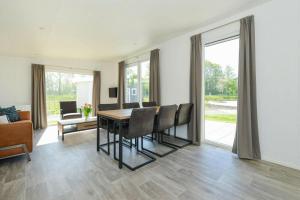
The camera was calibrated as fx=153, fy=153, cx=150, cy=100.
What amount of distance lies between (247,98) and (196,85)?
40.5 inches

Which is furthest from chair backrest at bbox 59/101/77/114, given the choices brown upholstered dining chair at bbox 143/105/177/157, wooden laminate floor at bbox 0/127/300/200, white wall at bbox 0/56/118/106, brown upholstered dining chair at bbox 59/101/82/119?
brown upholstered dining chair at bbox 143/105/177/157

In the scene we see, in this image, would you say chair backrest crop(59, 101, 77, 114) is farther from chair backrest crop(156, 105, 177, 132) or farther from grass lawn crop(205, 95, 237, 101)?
grass lawn crop(205, 95, 237, 101)

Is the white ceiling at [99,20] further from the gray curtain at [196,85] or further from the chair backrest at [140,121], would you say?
the chair backrest at [140,121]

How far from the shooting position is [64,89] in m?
6.09

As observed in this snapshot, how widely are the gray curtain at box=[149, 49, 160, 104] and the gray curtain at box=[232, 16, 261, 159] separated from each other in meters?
2.08

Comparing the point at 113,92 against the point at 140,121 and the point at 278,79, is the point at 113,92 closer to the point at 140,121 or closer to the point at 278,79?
the point at 140,121

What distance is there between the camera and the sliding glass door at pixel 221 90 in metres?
3.04

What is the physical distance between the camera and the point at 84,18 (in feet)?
9.12

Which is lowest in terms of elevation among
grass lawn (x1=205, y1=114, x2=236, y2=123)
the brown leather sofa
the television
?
the brown leather sofa

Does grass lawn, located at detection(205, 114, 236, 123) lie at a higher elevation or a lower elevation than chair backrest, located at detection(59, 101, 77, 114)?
lower

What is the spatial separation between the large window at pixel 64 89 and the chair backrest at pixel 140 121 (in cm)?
481

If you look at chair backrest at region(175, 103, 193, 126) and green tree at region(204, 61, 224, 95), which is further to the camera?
green tree at region(204, 61, 224, 95)

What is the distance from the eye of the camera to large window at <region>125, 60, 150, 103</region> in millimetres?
5027

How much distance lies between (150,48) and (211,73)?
2086 mm
